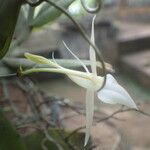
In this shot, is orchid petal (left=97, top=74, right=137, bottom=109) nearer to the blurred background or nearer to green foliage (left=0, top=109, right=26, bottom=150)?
green foliage (left=0, top=109, right=26, bottom=150)

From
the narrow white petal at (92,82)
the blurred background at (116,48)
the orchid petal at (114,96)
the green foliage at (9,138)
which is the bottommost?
the blurred background at (116,48)

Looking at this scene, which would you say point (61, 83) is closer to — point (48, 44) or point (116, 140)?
point (48, 44)

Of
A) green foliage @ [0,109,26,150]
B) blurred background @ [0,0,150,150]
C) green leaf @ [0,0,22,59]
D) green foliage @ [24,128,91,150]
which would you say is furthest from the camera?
blurred background @ [0,0,150,150]

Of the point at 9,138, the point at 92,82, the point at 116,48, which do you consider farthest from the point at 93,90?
the point at 116,48

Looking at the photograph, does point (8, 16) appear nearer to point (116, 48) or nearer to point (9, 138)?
point (9, 138)

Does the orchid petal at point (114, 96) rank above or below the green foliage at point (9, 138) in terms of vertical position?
above

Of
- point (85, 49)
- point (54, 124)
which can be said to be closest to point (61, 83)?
point (85, 49)

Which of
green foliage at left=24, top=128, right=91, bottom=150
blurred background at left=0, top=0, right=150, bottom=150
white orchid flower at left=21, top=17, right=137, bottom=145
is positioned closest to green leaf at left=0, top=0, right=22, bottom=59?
white orchid flower at left=21, top=17, right=137, bottom=145

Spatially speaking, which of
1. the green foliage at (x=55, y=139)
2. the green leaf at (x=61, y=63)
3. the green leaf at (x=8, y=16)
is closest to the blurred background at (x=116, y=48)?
the green foliage at (x=55, y=139)

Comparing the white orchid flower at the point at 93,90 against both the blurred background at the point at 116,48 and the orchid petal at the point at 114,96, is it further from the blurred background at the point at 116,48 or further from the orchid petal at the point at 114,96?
the blurred background at the point at 116,48
